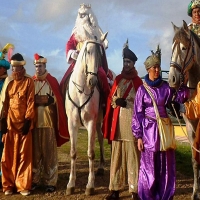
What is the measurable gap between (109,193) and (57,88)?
213 cm

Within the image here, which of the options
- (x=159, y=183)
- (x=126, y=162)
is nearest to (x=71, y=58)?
(x=126, y=162)

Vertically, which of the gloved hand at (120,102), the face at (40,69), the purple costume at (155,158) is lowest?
the purple costume at (155,158)

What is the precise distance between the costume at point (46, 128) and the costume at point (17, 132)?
0.24 m

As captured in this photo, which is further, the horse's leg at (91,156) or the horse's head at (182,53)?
the horse's leg at (91,156)

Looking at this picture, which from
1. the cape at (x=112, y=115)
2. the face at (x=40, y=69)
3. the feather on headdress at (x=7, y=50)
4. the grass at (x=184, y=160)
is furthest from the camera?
the grass at (x=184, y=160)

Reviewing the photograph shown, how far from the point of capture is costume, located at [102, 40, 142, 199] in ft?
16.4

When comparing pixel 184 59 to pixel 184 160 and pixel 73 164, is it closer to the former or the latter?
pixel 73 164

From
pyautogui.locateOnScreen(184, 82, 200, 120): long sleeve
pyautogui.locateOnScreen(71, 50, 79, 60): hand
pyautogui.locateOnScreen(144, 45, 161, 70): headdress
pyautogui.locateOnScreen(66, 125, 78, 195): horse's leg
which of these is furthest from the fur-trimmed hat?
pyautogui.locateOnScreen(184, 82, 200, 120): long sleeve

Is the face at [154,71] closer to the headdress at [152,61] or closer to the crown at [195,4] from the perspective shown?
the headdress at [152,61]

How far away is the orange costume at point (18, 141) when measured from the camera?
5.47 meters

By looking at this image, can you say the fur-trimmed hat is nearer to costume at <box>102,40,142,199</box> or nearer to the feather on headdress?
the feather on headdress

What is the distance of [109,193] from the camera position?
5520mm

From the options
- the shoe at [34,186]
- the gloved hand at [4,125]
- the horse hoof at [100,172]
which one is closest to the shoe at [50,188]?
the shoe at [34,186]

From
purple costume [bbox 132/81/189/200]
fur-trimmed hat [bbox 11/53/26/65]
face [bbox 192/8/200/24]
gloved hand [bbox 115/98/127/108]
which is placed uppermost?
face [bbox 192/8/200/24]
